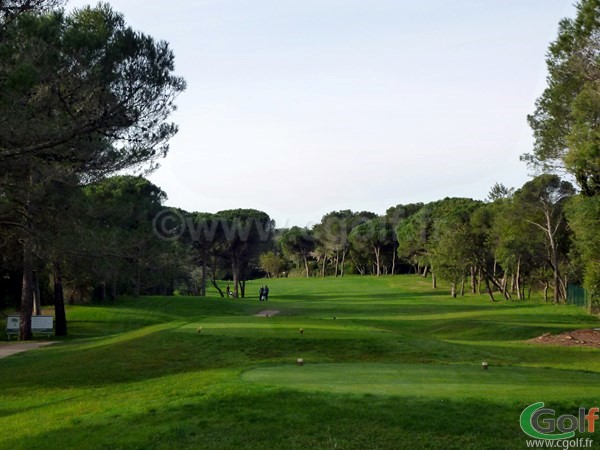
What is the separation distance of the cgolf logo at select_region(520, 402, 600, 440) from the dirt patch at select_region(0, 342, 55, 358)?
23421mm

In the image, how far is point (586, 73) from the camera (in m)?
27.0

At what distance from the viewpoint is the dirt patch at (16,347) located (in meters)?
29.2

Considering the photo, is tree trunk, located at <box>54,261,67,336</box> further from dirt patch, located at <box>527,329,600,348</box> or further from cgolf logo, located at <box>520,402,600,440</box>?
cgolf logo, located at <box>520,402,600,440</box>

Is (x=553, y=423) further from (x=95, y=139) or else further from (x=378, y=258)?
(x=378, y=258)

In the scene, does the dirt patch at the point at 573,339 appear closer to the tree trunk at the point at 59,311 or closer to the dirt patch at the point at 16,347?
the dirt patch at the point at 16,347

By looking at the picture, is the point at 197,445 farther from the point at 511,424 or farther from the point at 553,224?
the point at 553,224

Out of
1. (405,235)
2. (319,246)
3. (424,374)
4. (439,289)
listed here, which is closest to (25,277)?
(424,374)

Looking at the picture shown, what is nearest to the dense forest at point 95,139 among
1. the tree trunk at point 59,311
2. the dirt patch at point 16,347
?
the tree trunk at point 59,311

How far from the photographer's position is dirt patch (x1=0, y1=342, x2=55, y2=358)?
29250mm

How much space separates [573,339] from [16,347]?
26754 millimetres

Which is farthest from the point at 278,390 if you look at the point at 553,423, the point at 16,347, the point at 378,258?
the point at 378,258

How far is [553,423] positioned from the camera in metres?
10.3

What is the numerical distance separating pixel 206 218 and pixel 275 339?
56.1 metres

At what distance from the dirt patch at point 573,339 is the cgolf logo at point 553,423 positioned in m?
21.0
